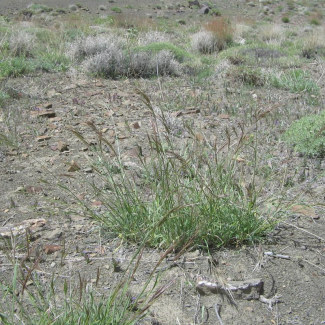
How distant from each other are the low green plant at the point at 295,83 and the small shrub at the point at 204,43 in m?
4.38

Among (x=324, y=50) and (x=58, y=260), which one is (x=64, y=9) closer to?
(x=324, y=50)

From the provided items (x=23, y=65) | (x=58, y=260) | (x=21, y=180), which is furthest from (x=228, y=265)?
(x=23, y=65)

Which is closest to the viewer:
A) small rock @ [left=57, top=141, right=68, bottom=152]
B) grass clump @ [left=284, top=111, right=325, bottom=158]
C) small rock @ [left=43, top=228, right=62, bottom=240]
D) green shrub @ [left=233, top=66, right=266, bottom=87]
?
small rock @ [left=43, top=228, right=62, bottom=240]

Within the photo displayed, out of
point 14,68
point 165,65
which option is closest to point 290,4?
point 165,65

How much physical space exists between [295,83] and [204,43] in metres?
5.54

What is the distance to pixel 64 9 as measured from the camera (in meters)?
29.8

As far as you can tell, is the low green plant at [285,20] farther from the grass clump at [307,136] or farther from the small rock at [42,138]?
the small rock at [42,138]

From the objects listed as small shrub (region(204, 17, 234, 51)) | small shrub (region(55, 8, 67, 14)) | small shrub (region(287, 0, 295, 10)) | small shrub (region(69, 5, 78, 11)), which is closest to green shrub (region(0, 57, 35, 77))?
small shrub (region(204, 17, 234, 51))

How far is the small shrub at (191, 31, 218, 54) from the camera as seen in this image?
36.4 feet

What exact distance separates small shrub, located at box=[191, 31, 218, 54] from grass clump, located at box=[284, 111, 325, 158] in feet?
22.4

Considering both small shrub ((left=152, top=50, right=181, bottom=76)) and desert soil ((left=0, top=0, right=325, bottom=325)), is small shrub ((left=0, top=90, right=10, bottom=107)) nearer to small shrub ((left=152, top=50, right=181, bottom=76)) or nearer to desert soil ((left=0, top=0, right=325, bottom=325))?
desert soil ((left=0, top=0, right=325, bottom=325))

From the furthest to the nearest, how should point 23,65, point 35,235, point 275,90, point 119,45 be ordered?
1. point 119,45
2. point 23,65
3. point 275,90
4. point 35,235

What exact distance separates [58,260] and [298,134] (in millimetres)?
2562

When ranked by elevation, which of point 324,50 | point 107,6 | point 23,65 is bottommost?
point 107,6
